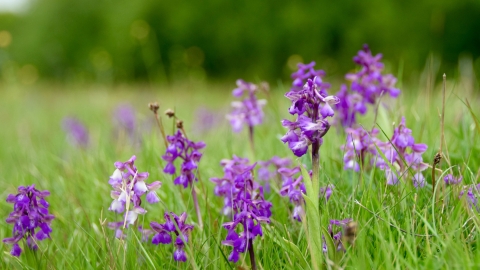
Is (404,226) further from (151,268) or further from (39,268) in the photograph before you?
(39,268)

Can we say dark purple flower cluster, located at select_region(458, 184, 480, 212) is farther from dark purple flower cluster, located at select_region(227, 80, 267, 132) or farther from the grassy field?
dark purple flower cluster, located at select_region(227, 80, 267, 132)

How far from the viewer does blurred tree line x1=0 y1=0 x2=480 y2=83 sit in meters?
8.44

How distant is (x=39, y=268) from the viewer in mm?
1572

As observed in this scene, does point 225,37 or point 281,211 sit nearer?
point 281,211

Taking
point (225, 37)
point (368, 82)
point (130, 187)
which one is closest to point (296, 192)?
point (130, 187)

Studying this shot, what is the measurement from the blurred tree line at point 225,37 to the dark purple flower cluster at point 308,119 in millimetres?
5885

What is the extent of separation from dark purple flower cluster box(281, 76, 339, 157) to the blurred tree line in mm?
5885

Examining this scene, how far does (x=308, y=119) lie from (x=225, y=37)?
974 centimetres

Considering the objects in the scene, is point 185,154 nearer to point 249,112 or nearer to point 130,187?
point 130,187

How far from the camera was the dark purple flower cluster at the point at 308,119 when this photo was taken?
122 centimetres

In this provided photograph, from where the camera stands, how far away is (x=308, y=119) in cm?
124

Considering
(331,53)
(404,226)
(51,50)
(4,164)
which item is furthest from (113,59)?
(404,226)

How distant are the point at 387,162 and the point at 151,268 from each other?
0.77 meters

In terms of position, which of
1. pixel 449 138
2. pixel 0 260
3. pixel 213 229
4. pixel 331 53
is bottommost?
pixel 0 260
